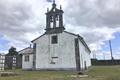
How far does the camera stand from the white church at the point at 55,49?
1145 inches

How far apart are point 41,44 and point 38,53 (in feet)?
5.44

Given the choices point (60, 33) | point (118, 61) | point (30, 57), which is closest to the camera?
point (60, 33)

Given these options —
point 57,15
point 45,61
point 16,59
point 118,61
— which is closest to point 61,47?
point 45,61

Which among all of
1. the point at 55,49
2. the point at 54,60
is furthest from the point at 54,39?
the point at 54,60

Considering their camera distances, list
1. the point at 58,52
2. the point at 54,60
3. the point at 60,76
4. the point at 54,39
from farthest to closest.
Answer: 1. the point at 54,39
2. the point at 54,60
3. the point at 58,52
4. the point at 60,76

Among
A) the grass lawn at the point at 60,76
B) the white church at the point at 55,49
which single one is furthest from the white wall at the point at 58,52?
the grass lawn at the point at 60,76

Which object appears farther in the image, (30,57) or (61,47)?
(30,57)

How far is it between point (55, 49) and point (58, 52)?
31.4 inches

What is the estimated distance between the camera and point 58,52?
30.0m

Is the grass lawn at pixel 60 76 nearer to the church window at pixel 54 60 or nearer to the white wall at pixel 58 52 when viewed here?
the white wall at pixel 58 52

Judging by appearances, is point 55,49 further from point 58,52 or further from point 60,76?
point 60,76

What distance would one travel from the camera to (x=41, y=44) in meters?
31.8

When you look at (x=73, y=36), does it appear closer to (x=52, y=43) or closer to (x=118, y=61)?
(x=52, y=43)

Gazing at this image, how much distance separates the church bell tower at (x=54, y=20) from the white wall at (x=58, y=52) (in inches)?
40.2
